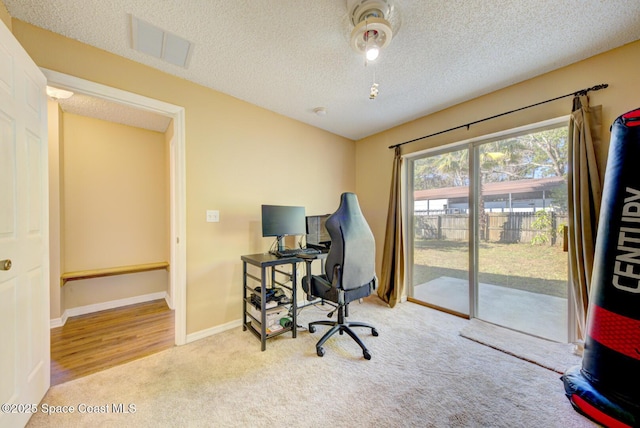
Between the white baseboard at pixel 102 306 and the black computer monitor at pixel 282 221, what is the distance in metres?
2.21

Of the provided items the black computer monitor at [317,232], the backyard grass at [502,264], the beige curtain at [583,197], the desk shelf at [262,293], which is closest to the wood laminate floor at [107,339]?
the desk shelf at [262,293]

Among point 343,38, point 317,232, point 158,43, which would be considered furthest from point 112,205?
point 343,38

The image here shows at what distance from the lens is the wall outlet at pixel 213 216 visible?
2.36m

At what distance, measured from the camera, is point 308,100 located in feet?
8.51

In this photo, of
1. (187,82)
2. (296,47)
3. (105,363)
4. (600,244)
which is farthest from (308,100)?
(105,363)

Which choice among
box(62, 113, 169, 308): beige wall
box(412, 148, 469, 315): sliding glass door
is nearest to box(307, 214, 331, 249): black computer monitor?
box(412, 148, 469, 315): sliding glass door

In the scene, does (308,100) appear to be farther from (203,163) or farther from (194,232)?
(194,232)

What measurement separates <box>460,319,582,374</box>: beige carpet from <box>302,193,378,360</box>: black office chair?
3.93 ft

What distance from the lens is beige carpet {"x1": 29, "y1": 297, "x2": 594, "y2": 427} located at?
135cm

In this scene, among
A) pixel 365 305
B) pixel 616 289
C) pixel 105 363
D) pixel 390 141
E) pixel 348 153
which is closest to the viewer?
pixel 616 289

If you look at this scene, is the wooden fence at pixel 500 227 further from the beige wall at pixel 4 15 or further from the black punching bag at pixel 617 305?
the beige wall at pixel 4 15

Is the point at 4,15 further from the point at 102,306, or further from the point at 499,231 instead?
the point at 499,231

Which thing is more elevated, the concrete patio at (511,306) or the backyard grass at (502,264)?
the backyard grass at (502,264)

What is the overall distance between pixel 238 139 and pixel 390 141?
2.17 meters
